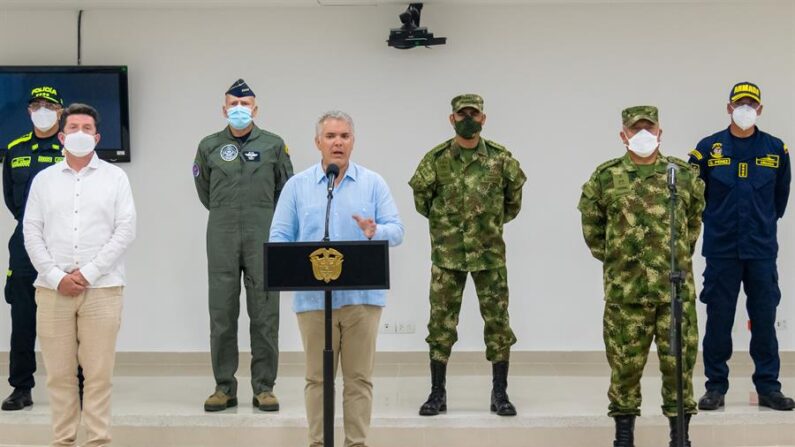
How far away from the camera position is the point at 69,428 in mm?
4684

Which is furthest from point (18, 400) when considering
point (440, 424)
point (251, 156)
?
point (440, 424)

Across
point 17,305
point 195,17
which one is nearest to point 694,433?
point 17,305

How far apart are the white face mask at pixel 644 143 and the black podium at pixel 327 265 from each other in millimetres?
1631

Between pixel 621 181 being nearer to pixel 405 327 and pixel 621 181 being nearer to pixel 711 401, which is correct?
pixel 711 401

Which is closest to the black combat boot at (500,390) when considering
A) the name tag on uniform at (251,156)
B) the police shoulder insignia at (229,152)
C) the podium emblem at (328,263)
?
the name tag on uniform at (251,156)

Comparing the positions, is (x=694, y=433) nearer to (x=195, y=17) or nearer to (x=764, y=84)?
(x=764, y=84)

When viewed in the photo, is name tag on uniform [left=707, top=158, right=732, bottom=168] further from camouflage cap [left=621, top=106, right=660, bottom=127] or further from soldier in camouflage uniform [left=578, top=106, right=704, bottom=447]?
camouflage cap [left=621, top=106, right=660, bottom=127]

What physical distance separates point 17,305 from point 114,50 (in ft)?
7.05

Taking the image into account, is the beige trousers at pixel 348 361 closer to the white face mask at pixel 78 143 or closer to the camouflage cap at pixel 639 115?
the white face mask at pixel 78 143

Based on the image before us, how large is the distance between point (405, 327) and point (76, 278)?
294 cm

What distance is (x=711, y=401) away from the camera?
548cm

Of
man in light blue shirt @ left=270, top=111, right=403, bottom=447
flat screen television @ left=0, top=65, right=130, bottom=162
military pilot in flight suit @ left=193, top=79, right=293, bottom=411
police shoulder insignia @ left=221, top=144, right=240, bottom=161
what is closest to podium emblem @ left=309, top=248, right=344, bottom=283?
man in light blue shirt @ left=270, top=111, right=403, bottom=447

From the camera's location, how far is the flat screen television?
22.7 ft

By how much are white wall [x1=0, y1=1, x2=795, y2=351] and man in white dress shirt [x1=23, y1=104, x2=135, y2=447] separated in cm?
236
